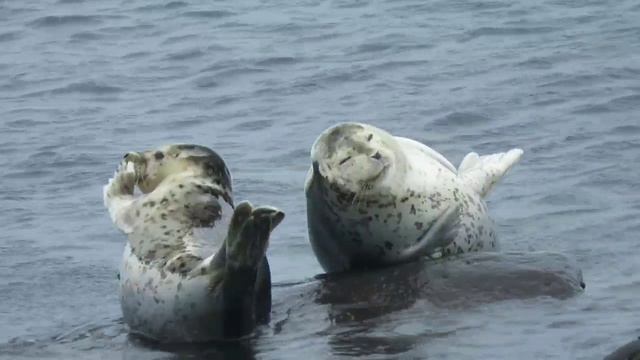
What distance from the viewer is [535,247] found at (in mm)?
10086

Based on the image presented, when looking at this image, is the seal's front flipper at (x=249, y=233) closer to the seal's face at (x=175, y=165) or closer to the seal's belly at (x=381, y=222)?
the seal's face at (x=175, y=165)

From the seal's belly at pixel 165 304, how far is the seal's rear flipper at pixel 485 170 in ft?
6.86

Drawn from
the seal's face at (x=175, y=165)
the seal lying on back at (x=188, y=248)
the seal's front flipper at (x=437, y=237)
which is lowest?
the seal's front flipper at (x=437, y=237)

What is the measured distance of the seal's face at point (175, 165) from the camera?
27.9 ft

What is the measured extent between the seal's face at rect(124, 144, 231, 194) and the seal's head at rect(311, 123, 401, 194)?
491mm

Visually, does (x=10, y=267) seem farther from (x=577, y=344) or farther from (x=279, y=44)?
(x=279, y=44)

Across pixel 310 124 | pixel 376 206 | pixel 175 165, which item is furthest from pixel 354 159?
pixel 310 124

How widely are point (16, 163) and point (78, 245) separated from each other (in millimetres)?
2761

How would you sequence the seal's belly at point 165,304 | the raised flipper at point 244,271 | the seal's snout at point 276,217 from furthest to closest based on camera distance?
the seal's belly at point 165,304 → the raised flipper at point 244,271 → the seal's snout at point 276,217

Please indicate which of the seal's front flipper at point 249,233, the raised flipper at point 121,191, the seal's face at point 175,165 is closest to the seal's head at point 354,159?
the seal's face at point 175,165

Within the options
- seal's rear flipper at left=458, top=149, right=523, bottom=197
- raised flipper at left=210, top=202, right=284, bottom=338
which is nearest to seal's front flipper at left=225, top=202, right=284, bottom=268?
raised flipper at left=210, top=202, right=284, bottom=338

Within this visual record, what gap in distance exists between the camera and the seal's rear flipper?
9.65 m

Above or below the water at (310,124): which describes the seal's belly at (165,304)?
above

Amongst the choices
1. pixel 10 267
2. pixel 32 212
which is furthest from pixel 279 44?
pixel 10 267
